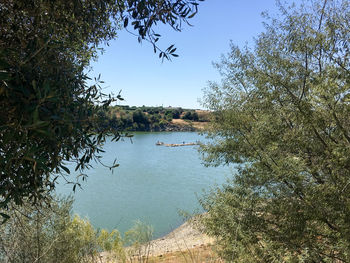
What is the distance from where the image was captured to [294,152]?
4336mm

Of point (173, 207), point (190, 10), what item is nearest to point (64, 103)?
point (190, 10)

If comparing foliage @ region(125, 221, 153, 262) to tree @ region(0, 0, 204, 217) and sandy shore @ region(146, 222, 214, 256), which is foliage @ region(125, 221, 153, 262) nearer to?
tree @ region(0, 0, 204, 217)

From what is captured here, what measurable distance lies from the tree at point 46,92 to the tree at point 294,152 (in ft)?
8.06

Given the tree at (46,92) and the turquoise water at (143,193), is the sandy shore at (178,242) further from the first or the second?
the tree at (46,92)

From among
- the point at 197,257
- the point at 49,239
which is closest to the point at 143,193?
the point at 49,239

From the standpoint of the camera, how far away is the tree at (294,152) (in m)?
3.42

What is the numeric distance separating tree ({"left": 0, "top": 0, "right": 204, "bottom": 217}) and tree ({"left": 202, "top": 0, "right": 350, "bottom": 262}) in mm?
2456

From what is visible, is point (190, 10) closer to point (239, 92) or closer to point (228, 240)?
point (228, 240)

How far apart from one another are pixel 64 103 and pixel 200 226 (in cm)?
522

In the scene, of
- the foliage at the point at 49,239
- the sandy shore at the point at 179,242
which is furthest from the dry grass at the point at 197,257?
the sandy shore at the point at 179,242

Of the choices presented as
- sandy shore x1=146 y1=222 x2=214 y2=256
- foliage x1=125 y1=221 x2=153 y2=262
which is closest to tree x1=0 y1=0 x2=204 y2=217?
foliage x1=125 y1=221 x2=153 y2=262

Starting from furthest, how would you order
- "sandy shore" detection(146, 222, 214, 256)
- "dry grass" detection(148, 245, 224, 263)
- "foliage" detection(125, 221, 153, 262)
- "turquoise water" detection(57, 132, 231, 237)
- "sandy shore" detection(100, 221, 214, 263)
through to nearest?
"turquoise water" detection(57, 132, 231, 237) < "sandy shore" detection(146, 222, 214, 256) < "sandy shore" detection(100, 221, 214, 263) < "foliage" detection(125, 221, 153, 262) < "dry grass" detection(148, 245, 224, 263)

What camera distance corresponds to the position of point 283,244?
12.9ft

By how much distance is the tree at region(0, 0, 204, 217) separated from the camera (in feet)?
3.37
